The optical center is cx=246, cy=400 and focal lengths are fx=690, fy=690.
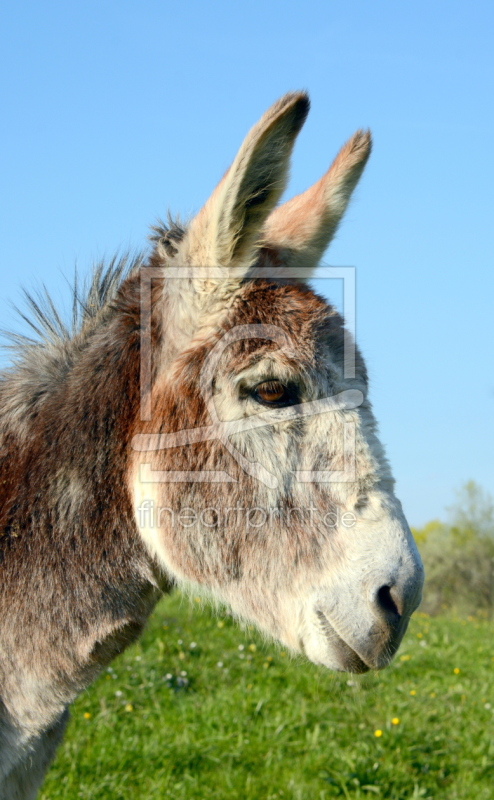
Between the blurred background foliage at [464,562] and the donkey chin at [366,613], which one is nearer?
the donkey chin at [366,613]

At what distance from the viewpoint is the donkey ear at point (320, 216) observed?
114 inches

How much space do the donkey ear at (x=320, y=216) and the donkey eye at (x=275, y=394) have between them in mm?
693

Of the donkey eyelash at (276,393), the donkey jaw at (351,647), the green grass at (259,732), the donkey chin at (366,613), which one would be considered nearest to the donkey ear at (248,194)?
the donkey eyelash at (276,393)

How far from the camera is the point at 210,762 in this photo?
4.36 m

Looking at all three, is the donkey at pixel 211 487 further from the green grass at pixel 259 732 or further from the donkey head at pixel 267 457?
the green grass at pixel 259 732

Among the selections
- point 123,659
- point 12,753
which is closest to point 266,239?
point 12,753

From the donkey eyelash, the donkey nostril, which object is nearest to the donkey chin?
the donkey nostril

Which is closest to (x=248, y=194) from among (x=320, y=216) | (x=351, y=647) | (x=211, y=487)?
(x=320, y=216)

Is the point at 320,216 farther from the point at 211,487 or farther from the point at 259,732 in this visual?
the point at 259,732

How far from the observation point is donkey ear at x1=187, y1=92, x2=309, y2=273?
2.28 metres

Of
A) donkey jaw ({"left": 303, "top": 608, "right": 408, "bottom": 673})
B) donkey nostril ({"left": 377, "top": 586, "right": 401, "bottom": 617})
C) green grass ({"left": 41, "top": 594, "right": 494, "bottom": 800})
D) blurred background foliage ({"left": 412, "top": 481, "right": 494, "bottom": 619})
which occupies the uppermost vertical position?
donkey nostril ({"left": 377, "top": 586, "right": 401, "bottom": 617})

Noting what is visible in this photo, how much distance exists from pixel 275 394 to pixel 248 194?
731 millimetres

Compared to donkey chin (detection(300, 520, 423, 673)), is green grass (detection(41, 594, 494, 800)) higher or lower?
lower

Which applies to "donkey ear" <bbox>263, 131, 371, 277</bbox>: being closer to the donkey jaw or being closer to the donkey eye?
the donkey eye
